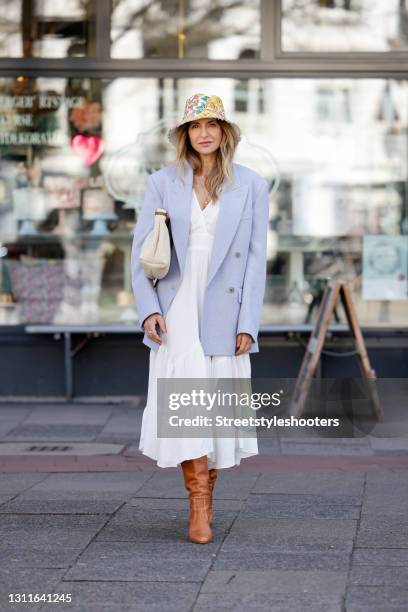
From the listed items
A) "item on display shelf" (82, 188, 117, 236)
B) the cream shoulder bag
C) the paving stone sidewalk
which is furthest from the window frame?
the cream shoulder bag

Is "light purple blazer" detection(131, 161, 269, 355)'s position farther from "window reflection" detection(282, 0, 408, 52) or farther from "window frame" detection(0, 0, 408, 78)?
"window reflection" detection(282, 0, 408, 52)

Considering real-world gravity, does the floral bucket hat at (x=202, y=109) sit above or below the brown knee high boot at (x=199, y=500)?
above

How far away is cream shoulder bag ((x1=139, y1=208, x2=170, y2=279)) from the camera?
18.1 ft

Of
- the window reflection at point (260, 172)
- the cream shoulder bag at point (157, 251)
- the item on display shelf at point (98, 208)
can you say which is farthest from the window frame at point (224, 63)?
the cream shoulder bag at point (157, 251)

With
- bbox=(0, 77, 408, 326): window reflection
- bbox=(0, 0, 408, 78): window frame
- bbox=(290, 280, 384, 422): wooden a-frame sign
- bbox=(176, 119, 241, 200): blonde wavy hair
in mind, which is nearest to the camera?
bbox=(176, 119, 241, 200): blonde wavy hair

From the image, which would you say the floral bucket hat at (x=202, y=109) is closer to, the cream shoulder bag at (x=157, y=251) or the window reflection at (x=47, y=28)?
the cream shoulder bag at (x=157, y=251)

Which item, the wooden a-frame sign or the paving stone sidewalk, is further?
the wooden a-frame sign

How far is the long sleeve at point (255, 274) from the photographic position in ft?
18.7

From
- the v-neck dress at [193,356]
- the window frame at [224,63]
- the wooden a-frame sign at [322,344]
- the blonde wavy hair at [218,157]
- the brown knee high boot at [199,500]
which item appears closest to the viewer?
the brown knee high boot at [199,500]

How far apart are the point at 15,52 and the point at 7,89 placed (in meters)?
0.31

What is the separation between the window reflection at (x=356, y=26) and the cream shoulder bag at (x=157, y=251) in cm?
491

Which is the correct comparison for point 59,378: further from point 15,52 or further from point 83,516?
point 83,516

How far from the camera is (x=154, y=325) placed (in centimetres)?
564

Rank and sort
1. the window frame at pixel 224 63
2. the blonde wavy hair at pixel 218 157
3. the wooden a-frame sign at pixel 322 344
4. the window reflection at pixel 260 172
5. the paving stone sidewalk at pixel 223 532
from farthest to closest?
the window reflection at pixel 260 172, the window frame at pixel 224 63, the wooden a-frame sign at pixel 322 344, the blonde wavy hair at pixel 218 157, the paving stone sidewalk at pixel 223 532
